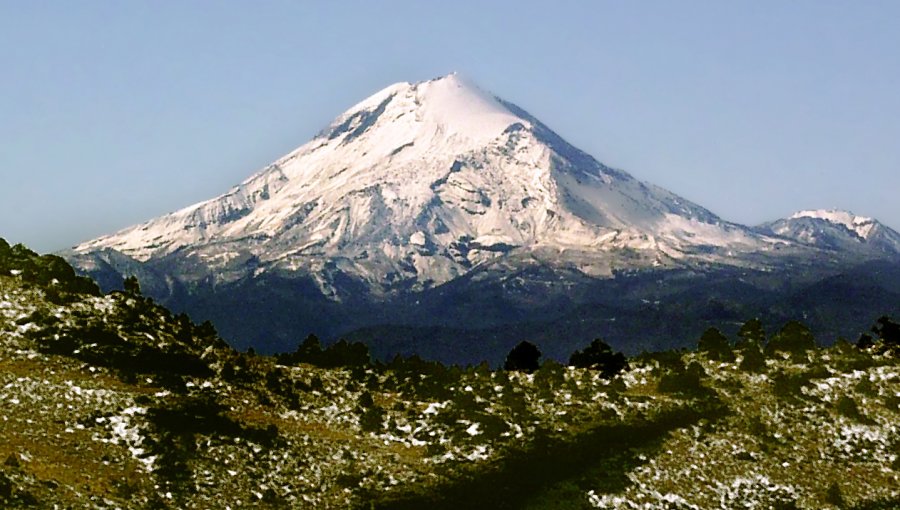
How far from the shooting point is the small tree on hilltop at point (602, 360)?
3841 inches

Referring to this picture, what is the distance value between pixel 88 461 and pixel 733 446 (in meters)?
43.2

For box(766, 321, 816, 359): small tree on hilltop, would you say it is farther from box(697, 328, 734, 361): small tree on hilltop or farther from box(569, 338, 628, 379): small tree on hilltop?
box(569, 338, 628, 379): small tree on hilltop

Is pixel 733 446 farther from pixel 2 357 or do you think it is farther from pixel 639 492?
pixel 2 357

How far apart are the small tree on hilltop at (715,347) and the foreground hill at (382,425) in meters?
2.91

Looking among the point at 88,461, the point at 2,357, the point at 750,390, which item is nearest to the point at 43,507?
the point at 88,461

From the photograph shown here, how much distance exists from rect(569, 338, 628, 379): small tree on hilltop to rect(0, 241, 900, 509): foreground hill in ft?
3.15

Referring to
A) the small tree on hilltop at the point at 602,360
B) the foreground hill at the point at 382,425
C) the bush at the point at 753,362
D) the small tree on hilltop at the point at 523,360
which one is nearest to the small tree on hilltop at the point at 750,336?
the bush at the point at 753,362

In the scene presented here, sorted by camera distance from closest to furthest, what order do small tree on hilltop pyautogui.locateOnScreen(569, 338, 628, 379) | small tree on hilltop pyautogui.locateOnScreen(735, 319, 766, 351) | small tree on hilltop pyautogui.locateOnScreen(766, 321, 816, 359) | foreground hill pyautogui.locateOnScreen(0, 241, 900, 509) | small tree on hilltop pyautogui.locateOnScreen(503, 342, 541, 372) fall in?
foreground hill pyautogui.locateOnScreen(0, 241, 900, 509) < small tree on hilltop pyautogui.locateOnScreen(569, 338, 628, 379) < small tree on hilltop pyautogui.locateOnScreen(503, 342, 541, 372) < small tree on hilltop pyautogui.locateOnScreen(766, 321, 816, 359) < small tree on hilltop pyautogui.locateOnScreen(735, 319, 766, 351)

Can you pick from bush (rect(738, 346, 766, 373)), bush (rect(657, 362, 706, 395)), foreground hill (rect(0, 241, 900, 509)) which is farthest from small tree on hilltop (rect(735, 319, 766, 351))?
bush (rect(657, 362, 706, 395))

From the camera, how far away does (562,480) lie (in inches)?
2936

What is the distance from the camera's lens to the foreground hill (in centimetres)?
6712

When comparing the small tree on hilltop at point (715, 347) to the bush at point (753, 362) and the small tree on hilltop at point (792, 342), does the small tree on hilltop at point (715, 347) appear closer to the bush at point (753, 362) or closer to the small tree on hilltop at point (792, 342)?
the bush at point (753, 362)

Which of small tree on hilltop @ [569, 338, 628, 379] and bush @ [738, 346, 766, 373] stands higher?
small tree on hilltop @ [569, 338, 628, 379]

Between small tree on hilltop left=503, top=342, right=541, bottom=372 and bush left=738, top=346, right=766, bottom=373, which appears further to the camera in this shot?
small tree on hilltop left=503, top=342, right=541, bottom=372
